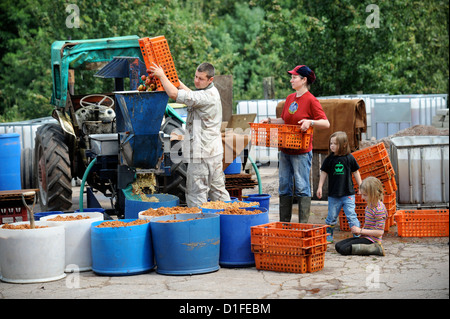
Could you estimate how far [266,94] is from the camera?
74.6ft

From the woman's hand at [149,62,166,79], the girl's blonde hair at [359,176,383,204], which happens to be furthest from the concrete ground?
the woman's hand at [149,62,166,79]

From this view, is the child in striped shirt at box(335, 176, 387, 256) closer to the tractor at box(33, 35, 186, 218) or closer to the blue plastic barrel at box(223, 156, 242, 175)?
the tractor at box(33, 35, 186, 218)

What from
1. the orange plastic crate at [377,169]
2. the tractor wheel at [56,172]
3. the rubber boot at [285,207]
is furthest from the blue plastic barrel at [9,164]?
the orange plastic crate at [377,169]

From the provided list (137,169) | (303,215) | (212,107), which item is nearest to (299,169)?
(303,215)

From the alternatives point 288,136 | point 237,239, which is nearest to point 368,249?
point 237,239

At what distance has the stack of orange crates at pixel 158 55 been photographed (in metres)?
8.40

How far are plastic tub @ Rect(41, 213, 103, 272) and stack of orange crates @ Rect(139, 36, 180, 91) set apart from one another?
194 cm

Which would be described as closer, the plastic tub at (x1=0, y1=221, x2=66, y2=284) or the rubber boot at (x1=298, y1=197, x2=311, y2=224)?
the plastic tub at (x1=0, y1=221, x2=66, y2=284)

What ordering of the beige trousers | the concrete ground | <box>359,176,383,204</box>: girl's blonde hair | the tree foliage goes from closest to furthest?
the concrete ground
<box>359,176,383,204</box>: girl's blonde hair
the beige trousers
the tree foliage

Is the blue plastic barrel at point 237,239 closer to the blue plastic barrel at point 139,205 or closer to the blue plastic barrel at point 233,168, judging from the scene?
the blue plastic barrel at point 139,205

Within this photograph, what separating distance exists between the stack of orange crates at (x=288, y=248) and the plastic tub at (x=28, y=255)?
1.91 metres

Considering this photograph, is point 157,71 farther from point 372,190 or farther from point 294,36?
point 294,36

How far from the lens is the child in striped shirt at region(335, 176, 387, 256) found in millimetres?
7855

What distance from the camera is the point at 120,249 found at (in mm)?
6984
